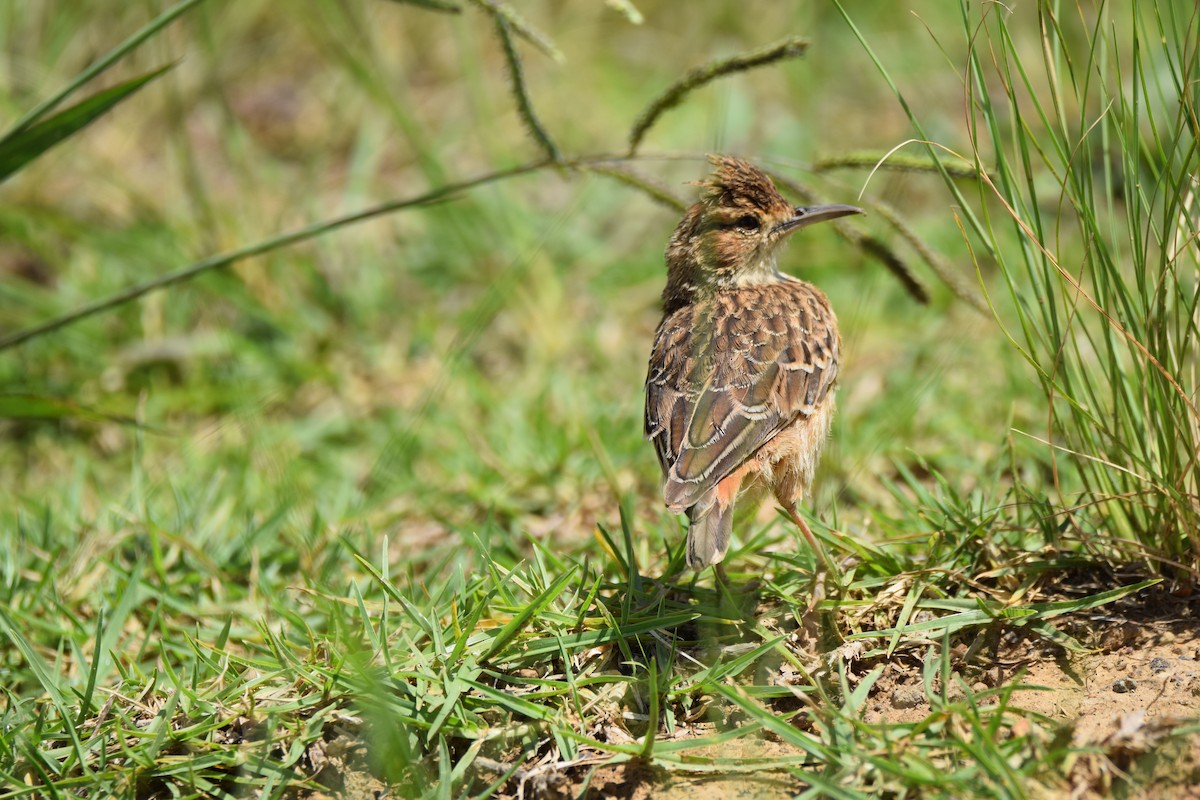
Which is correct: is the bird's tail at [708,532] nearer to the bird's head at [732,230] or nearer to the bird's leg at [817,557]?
the bird's leg at [817,557]

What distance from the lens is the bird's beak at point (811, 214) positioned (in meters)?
4.12

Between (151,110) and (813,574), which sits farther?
Answer: (151,110)

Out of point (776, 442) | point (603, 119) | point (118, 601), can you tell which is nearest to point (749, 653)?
point (776, 442)

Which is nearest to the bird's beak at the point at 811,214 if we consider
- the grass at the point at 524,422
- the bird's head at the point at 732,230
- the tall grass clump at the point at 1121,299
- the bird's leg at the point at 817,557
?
the bird's head at the point at 732,230

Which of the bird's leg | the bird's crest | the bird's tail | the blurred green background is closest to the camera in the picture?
the bird's tail

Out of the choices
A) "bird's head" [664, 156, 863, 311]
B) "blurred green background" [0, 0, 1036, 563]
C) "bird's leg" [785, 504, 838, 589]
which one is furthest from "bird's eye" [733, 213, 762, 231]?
"bird's leg" [785, 504, 838, 589]

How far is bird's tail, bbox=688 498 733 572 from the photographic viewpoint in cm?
328

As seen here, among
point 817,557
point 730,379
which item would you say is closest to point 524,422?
point 730,379

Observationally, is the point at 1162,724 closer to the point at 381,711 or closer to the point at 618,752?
the point at 618,752

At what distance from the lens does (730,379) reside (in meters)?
3.91

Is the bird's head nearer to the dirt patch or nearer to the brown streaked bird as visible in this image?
the brown streaked bird

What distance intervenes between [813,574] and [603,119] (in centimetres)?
551

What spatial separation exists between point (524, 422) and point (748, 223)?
1.73 metres

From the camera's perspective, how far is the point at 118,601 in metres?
4.05
